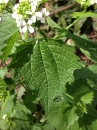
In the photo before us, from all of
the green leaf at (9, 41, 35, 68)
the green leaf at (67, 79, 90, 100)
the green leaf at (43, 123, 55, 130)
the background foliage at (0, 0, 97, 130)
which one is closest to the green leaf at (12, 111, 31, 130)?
the background foliage at (0, 0, 97, 130)

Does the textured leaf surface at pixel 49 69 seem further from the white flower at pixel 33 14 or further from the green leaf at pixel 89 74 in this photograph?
the green leaf at pixel 89 74

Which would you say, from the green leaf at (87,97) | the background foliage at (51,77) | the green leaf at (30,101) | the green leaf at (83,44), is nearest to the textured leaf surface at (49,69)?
the background foliage at (51,77)

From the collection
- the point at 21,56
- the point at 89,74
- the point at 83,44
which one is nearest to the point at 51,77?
the point at 21,56

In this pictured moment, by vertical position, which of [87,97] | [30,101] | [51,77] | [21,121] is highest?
[51,77]

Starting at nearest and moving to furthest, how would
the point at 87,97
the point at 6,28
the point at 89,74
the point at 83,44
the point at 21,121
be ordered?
the point at 83,44, the point at 6,28, the point at 87,97, the point at 89,74, the point at 21,121

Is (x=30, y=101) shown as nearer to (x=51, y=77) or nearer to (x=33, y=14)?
(x=51, y=77)

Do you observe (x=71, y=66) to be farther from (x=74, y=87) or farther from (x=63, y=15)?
(x=63, y=15)

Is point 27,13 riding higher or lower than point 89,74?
higher

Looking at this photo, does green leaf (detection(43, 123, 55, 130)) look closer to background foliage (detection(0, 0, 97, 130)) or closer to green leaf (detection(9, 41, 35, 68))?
background foliage (detection(0, 0, 97, 130))

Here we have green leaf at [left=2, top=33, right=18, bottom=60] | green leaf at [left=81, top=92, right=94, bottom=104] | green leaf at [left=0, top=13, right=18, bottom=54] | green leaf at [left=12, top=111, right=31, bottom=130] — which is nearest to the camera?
green leaf at [left=2, top=33, right=18, bottom=60]
